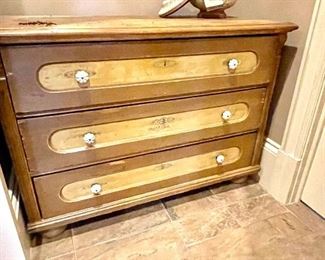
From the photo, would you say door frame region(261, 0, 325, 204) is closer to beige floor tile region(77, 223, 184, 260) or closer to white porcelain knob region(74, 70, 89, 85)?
beige floor tile region(77, 223, 184, 260)

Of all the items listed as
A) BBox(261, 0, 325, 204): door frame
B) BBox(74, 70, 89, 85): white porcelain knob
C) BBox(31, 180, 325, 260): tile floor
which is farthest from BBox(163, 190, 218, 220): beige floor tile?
BBox(74, 70, 89, 85): white porcelain knob

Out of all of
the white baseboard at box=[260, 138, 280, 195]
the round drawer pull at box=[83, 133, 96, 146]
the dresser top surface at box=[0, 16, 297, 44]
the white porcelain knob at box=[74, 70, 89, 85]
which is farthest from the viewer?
the white baseboard at box=[260, 138, 280, 195]

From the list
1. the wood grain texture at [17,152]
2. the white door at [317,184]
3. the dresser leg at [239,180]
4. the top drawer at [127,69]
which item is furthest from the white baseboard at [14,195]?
the white door at [317,184]

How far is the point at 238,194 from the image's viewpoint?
1494mm

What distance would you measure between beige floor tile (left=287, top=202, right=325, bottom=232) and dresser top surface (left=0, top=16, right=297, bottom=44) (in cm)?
82

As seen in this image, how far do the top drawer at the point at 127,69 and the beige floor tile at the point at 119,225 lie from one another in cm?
56

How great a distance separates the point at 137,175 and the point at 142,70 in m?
0.44

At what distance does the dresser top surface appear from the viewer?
82cm

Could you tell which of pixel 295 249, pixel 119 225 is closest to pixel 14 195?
pixel 119 225

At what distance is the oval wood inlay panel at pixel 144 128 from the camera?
103 cm

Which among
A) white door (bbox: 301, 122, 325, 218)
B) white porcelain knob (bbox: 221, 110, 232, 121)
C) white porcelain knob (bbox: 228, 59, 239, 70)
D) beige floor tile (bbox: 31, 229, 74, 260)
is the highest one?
white porcelain knob (bbox: 228, 59, 239, 70)

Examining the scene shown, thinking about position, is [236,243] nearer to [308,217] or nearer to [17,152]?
[308,217]

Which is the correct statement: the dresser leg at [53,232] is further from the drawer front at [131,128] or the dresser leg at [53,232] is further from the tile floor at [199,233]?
the drawer front at [131,128]

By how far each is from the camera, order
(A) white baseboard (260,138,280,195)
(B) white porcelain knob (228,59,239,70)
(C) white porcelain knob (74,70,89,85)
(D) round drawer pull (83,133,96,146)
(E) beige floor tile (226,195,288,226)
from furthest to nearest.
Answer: (A) white baseboard (260,138,280,195), (E) beige floor tile (226,195,288,226), (B) white porcelain knob (228,59,239,70), (D) round drawer pull (83,133,96,146), (C) white porcelain knob (74,70,89,85)
